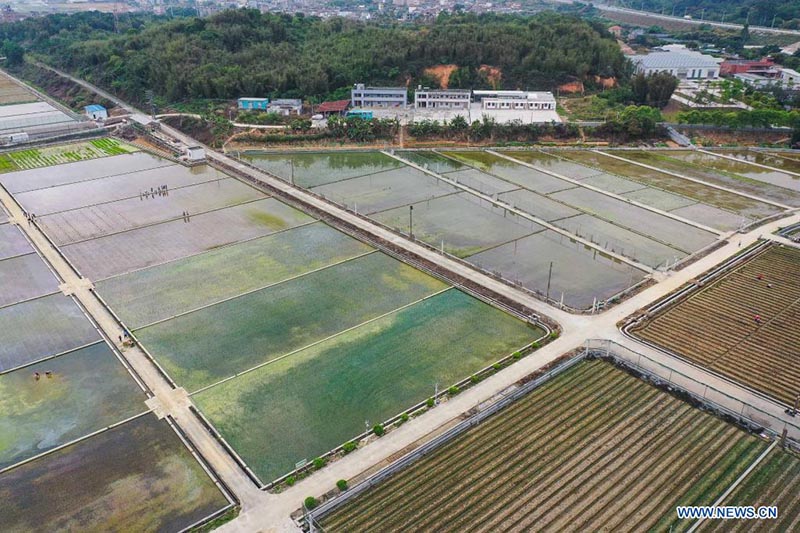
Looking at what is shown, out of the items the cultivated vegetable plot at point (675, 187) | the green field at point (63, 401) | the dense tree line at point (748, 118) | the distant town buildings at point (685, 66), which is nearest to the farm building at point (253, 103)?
the cultivated vegetable plot at point (675, 187)

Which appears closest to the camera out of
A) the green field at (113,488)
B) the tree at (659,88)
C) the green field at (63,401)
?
the green field at (113,488)

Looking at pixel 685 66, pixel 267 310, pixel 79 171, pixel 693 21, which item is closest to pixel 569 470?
pixel 267 310

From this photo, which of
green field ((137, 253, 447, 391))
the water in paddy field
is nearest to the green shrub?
green field ((137, 253, 447, 391))

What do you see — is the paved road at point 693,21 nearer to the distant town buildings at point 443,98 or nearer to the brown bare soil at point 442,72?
the brown bare soil at point 442,72

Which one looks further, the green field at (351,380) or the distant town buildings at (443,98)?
the distant town buildings at (443,98)

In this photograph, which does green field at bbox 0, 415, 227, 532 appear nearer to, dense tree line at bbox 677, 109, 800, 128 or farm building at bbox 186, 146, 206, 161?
farm building at bbox 186, 146, 206, 161

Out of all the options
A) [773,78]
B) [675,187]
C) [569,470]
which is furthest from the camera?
[773,78]

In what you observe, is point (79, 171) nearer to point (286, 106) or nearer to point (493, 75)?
point (286, 106)
